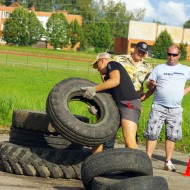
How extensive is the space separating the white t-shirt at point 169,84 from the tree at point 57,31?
384ft

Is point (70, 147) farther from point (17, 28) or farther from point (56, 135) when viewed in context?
point (17, 28)

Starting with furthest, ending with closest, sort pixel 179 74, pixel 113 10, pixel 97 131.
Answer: pixel 113 10, pixel 179 74, pixel 97 131

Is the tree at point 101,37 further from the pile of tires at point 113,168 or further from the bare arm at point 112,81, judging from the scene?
the pile of tires at point 113,168

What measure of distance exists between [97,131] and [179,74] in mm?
2152

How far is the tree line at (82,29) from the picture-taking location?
402 feet

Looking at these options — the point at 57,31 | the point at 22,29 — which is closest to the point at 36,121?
the point at 22,29

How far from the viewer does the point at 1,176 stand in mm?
9391

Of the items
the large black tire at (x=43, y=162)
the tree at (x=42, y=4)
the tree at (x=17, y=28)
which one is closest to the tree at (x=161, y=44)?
the tree at (x=17, y=28)

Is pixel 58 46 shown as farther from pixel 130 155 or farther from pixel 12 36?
pixel 130 155

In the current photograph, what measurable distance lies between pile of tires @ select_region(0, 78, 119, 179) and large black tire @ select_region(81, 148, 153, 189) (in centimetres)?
73

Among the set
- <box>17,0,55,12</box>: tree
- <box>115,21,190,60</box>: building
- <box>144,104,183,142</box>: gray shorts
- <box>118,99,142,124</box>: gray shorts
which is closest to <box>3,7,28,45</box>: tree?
<box>115,21,190,60</box>: building

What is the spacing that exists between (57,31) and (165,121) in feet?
386

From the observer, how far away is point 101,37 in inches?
5221

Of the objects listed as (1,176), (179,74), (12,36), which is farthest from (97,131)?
(12,36)
